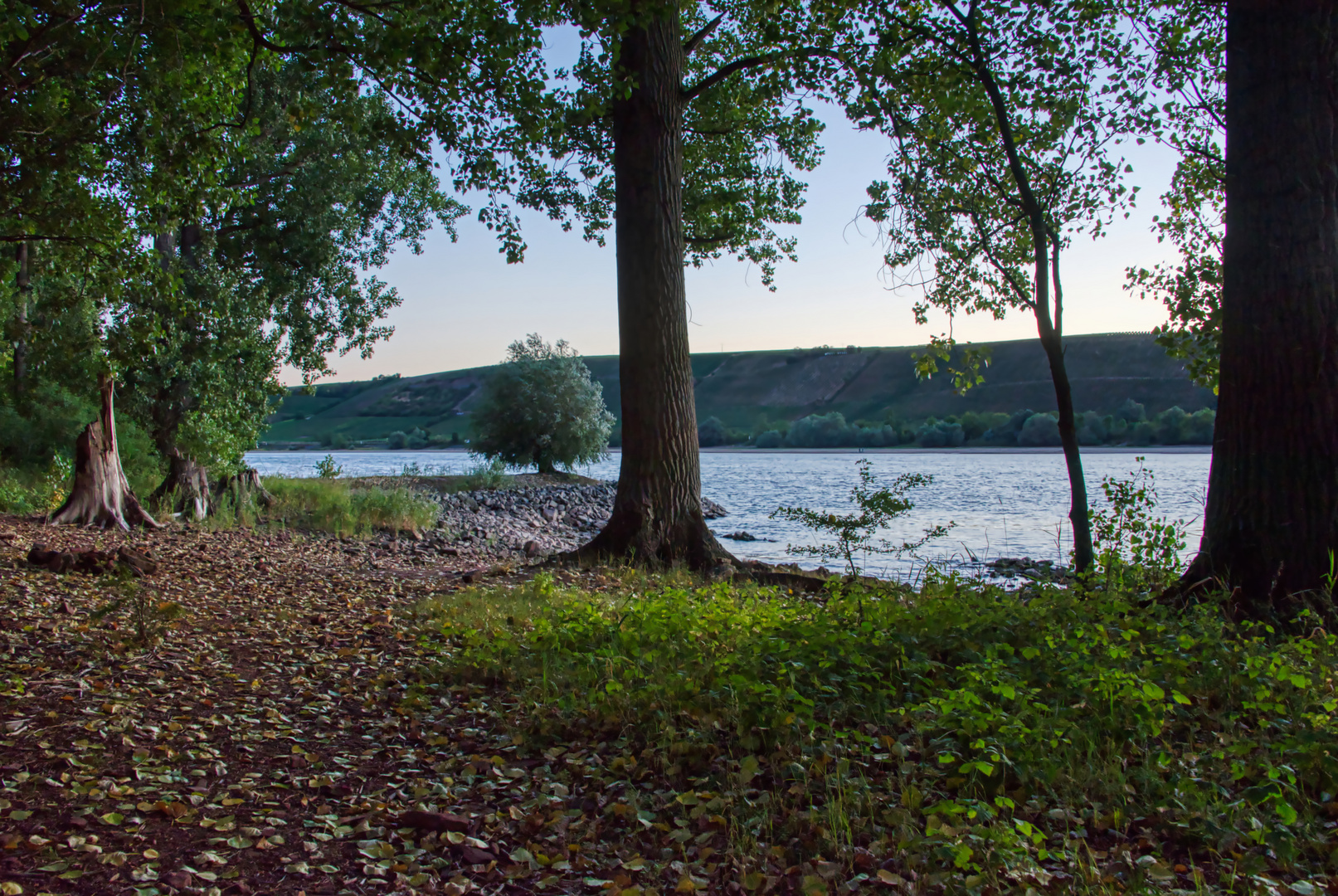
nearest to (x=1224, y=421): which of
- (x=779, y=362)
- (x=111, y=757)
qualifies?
(x=111, y=757)

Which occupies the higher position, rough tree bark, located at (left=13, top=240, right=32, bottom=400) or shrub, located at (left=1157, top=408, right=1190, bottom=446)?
rough tree bark, located at (left=13, top=240, right=32, bottom=400)

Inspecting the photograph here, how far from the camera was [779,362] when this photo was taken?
418 feet

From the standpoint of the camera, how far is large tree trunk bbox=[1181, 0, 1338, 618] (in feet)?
17.0

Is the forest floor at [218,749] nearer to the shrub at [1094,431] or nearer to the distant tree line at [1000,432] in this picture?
the distant tree line at [1000,432]

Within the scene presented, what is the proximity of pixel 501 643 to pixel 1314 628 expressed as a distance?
184 inches

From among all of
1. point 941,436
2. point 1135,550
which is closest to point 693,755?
point 1135,550

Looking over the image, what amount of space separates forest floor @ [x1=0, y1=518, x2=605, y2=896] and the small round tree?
25.1 meters

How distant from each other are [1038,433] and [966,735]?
6606 cm

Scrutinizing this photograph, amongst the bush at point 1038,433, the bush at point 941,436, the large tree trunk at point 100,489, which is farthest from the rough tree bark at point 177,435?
the bush at point 941,436

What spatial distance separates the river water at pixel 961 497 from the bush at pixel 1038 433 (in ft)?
8.86

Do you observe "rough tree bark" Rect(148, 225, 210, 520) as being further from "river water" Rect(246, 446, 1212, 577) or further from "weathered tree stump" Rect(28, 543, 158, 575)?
"river water" Rect(246, 446, 1212, 577)

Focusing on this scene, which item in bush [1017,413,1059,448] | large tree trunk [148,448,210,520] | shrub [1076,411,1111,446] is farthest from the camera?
bush [1017,413,1059,448]

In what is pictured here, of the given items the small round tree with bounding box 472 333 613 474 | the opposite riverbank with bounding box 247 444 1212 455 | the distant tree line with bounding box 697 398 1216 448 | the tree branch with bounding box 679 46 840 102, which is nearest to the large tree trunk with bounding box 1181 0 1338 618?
the tree branch with bounding box 679 46 840 102

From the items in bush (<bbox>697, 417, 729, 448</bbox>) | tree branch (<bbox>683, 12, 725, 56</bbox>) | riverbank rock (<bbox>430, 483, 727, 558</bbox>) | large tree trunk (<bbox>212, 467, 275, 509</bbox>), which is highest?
tree branch (<bbox>683, 12, 725, 56</bbox>)
